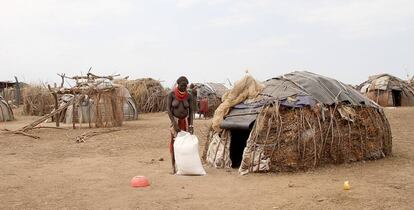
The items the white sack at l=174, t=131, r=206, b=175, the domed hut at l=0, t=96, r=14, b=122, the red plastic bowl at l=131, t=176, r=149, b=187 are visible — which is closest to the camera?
the red plastic bowl at l=131, t=176, r=149, b=187

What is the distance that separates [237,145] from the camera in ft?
27.9

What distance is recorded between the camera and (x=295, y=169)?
23.5ft

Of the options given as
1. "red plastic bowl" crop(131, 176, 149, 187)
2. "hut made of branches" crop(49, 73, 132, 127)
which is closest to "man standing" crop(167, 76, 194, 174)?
"red plastic bowl" crop(131, 176, 149, 187)

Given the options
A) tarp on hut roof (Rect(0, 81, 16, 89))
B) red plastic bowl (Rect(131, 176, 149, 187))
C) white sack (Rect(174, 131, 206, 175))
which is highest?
tarp on hut roof (Rect(0, 81, 16, 89))

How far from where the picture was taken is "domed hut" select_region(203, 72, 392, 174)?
7.16 metres

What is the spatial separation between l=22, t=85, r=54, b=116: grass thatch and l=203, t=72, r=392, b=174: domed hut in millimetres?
18100

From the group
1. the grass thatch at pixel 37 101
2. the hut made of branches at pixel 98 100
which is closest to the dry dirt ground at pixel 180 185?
the hut made of branches at pixel 98 100

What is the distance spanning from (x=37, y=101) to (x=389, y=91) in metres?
18.2

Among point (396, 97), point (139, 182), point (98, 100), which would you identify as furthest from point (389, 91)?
point (139, 182)

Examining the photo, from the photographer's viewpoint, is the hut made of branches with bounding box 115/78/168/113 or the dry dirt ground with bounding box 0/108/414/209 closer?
the dry dirt ground with bounding box 0/108/414/209

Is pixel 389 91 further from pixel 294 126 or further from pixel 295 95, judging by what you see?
pixel 294 126

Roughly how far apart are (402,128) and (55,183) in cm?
1046

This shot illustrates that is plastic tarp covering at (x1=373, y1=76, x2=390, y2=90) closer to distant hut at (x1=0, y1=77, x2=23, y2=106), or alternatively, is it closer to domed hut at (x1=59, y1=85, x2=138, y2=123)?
domed hut at (x1=59, y1=85, x2=138, y2=123)

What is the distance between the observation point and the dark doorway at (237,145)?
820 centimetres
